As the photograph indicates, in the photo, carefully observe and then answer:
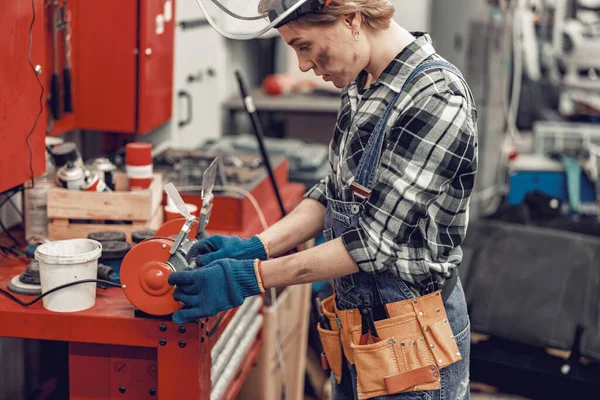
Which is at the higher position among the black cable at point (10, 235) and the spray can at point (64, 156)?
the spray can at point (64, 156)

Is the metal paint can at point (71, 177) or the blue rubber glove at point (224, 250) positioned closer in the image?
the blue rubber glove at point (224, 250)

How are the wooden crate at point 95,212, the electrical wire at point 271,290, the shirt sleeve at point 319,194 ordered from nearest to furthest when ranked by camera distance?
the shirt sleeve at point 319,194 < the wooden crate at point 95,212 < the electrical wire at point 271,290

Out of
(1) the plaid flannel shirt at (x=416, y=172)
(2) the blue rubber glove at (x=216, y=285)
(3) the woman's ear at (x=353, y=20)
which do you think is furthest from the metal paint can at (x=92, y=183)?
(3) the woman's ear at (x=353, y=20)

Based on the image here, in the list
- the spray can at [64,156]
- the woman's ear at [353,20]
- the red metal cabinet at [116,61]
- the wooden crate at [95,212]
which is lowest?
the wooden crate at [95,212]

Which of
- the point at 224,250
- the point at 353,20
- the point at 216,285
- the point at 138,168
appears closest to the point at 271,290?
the point at 138,168

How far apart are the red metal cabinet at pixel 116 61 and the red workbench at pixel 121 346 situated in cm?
91

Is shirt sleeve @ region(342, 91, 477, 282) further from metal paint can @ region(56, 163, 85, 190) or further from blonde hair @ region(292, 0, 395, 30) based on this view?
metal paint can @ region(56, 163, 85, 190)

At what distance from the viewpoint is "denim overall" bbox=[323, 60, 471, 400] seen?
1607mm

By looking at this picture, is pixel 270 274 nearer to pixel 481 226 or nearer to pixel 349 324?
pixel 349 324

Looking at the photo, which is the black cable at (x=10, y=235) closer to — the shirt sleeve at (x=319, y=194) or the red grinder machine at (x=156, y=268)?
the red grinder machine at (x=156, y=268)

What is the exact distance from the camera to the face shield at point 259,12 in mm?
1532

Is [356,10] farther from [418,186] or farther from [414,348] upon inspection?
[414,348]

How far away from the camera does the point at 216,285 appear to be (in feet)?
5.32

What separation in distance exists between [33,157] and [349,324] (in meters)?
0.87
